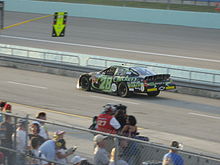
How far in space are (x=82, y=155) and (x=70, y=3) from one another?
47330 mm

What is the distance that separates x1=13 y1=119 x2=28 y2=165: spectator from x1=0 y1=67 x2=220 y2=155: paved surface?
22.4ft

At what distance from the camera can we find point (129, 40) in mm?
45156

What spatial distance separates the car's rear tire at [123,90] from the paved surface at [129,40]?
10596 mm

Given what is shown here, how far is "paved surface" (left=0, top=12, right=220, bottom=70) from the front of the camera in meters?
38.5

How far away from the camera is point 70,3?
5688 centimetres

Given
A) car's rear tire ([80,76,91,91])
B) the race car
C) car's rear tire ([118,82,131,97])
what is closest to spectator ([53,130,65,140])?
the race car

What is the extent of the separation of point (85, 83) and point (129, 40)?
18.6 m

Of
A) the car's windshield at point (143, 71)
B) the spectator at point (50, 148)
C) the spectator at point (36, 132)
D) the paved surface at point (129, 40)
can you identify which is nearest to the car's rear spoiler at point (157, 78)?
the car's windshield at point (143, 71)

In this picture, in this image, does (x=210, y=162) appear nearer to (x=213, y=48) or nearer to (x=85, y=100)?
(x=85, y=100)

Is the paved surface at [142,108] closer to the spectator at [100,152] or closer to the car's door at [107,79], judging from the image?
the car's door at [107,79]

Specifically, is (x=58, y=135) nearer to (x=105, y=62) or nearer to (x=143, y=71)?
(x=143, y=71)

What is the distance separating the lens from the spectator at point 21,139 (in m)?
11.2

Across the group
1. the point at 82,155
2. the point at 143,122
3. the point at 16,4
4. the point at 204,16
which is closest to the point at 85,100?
the point at 143,122

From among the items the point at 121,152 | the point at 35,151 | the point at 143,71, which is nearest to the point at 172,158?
the point at 121,152
